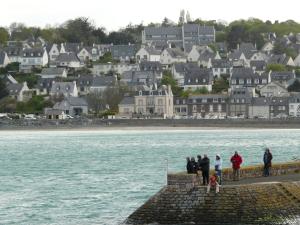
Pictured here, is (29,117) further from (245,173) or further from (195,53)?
(245,173)

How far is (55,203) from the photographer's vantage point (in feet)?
109

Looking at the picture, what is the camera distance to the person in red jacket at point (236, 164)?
1138 inches

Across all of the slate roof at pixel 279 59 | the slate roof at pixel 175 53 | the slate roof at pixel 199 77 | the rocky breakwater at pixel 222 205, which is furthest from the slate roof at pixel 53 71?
the rocky breakwater at pixel 222 205

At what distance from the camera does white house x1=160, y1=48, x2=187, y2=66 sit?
165m

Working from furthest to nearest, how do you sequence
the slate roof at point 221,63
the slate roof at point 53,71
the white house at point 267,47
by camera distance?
the white house at point 267,47 → the slate roof at point 221,63 → the slate roof at point 53,71

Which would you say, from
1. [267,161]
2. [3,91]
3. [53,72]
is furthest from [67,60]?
[267,161]

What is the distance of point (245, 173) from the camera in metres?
30.3

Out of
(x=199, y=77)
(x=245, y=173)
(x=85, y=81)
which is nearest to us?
(x=245, y=173)

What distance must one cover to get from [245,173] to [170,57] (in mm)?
136067

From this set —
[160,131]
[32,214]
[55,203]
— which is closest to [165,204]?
[32,214]

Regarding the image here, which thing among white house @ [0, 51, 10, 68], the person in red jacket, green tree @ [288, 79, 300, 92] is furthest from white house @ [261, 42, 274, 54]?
the person in red jacket

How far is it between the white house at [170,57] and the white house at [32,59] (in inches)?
701

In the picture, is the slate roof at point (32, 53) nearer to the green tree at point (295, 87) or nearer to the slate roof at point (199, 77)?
the slate roof at point (199, 77)

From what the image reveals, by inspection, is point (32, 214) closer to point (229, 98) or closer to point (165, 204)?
point (165, 204)
